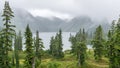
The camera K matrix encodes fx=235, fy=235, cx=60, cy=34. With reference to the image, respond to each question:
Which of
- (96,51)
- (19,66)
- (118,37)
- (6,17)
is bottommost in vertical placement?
(19,66)

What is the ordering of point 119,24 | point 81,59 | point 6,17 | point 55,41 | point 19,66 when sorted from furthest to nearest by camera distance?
Answer: point 55,41 < point 19,66 < point 81,59 < point 119,24 < point 6,17

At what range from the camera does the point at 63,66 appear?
92.5 metres

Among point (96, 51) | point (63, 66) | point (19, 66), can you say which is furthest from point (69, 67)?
point (19, 66)

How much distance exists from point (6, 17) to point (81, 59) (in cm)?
5017

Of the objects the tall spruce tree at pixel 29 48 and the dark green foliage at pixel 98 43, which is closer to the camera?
the tall spruce tree at pixel 29 48

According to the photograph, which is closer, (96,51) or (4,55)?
(4,55)

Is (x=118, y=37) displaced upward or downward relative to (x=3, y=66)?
upward

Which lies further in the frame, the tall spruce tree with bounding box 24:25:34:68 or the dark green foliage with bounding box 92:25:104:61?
the dark green foliage with bounding box 92:25:104:61

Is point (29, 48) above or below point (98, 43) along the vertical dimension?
above

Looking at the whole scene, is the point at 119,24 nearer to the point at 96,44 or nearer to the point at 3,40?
the point at 3,40

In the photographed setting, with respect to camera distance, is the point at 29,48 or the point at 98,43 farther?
the point at 98,43

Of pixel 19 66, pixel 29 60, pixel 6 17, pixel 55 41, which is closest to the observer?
pixel 6 17

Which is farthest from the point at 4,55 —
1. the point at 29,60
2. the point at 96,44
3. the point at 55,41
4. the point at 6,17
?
the point at 55,41

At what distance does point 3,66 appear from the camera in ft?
126
